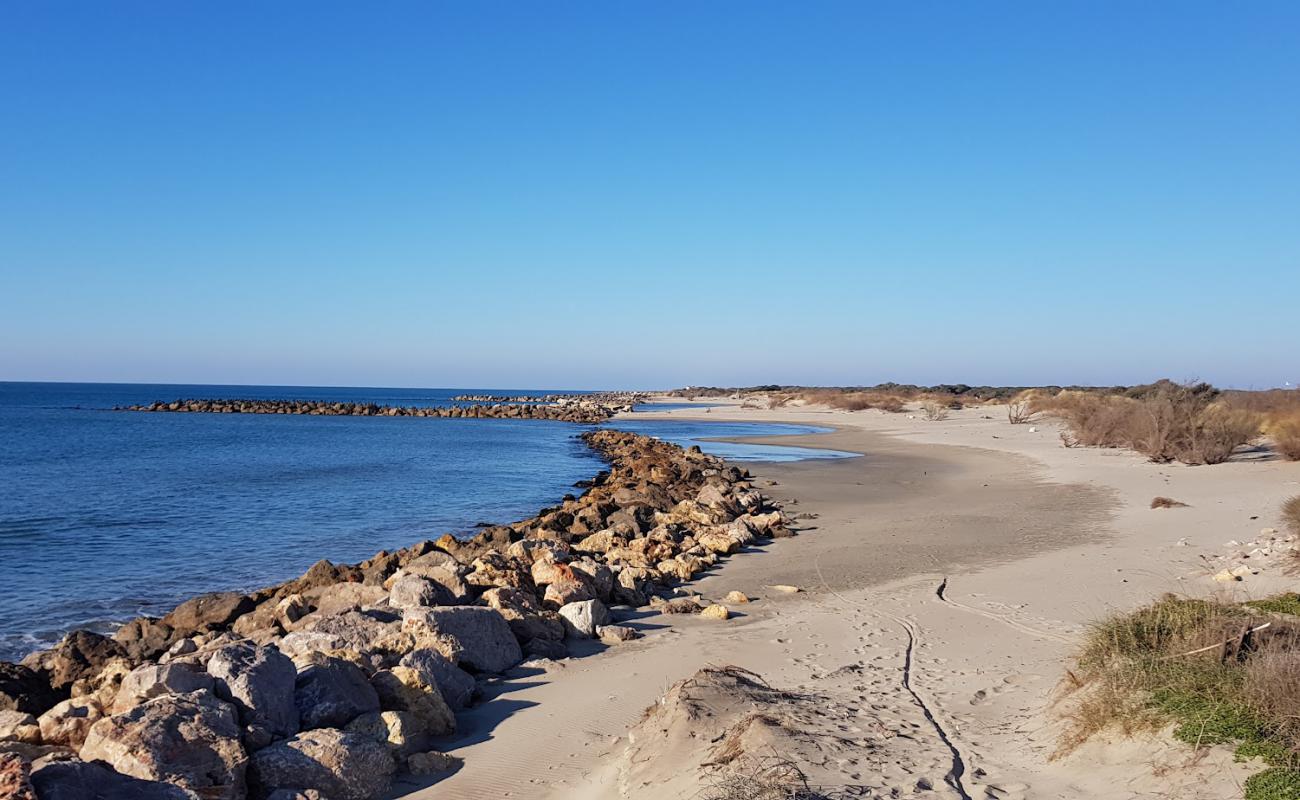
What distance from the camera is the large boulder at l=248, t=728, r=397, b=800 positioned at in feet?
18.1

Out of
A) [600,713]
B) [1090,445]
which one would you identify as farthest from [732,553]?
[1090,445]

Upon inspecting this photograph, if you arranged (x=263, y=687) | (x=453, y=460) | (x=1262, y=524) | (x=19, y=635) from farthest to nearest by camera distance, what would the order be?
(x=453, y=460)
(x=1262, y=524)
(x=19, y=635)
(x=263, y=687)

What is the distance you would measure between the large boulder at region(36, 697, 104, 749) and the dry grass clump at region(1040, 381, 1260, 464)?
25.1 meters

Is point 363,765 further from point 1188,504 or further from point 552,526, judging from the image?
point 1188,504

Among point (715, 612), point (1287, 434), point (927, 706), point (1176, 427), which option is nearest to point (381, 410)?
point (1176, 427)

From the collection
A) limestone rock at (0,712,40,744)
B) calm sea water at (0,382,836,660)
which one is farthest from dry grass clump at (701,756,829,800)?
calm sea water at (0,382,836,660)

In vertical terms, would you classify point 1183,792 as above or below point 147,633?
above

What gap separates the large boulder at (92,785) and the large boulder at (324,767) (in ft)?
1.87

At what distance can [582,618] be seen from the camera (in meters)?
9.45

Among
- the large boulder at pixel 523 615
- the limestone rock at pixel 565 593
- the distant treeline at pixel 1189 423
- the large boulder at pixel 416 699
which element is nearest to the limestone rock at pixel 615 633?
the large boulder at pixel 523 615

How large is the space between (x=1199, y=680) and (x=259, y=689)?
5996 mm

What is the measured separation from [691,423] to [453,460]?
86.2 feet

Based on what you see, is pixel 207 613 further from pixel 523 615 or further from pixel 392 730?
pixel 392 730

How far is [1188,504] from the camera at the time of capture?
17.3 metres
